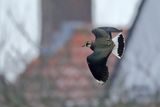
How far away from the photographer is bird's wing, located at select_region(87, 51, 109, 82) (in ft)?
2.75

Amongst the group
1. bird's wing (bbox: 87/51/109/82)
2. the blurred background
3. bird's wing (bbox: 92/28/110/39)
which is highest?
bird's wing (bbox: 92/28/110/39)

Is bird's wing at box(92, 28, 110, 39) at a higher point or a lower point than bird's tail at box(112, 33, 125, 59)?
higher

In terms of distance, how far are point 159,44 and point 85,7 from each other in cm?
383

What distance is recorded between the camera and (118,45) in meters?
0.88

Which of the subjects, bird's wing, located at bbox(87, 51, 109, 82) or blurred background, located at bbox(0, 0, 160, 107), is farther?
blurred background, located at bbox(0, 0, 160, 107)

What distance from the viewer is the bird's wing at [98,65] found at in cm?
84

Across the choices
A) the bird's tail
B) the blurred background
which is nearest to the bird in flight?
the bird's tail

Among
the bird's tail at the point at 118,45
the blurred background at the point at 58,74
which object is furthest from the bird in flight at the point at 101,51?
the blurred background at the point at 58,74

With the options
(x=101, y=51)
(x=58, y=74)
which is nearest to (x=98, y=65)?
(x=101, y=51)

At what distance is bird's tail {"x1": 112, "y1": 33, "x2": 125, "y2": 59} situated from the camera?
2.83 feet

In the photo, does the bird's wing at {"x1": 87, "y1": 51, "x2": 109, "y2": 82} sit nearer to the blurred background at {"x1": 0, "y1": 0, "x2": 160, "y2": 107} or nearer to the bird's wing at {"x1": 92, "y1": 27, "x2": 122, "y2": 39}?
the bird's wing at {"x1": 92, "y1": 27, "x2": 122, "y2": 39}

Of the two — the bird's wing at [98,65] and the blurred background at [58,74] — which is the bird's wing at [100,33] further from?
the blurred background at [58,74]

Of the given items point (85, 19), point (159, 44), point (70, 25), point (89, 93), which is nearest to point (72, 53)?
point (89, 93)

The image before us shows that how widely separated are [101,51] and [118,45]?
45mm
